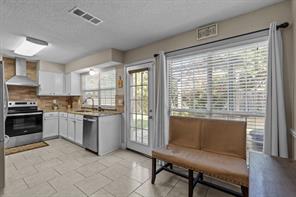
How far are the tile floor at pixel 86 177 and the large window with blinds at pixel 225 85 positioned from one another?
1062 mm

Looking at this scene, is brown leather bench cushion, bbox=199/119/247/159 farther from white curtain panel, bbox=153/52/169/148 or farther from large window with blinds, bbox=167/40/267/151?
white curtain panel, bbox=153/52/169/148

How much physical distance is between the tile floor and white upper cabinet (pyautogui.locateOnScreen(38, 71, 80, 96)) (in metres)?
1.97

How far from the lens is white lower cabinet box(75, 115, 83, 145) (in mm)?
3844

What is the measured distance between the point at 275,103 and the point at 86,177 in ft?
9.34

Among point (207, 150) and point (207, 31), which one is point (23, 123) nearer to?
point (207, 150)

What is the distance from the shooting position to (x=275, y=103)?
1.79 meters

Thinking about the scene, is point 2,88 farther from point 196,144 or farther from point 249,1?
point 249,1

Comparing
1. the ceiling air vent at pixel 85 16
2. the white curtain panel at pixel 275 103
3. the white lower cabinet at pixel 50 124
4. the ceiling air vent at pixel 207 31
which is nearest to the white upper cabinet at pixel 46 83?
the white lower cabinet at pixel 50 124

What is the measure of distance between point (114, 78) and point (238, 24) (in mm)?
2922

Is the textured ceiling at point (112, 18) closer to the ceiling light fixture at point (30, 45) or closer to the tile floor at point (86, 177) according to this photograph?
the ceiling light fixture at point (30, 45)

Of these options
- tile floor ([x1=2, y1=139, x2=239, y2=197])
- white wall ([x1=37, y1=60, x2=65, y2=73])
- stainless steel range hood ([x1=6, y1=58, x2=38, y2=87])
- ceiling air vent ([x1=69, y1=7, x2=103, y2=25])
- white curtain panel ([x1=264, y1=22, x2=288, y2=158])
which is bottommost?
tile floor ([x1=2, y1=139, x2=239, y2=197])

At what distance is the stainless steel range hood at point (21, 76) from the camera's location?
13.5 feet

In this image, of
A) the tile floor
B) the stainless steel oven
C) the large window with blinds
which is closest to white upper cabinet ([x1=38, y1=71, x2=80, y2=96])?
the stainless steel oven

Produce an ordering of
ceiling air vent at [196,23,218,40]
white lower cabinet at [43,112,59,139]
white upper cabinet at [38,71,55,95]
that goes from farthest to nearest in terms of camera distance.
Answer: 1. white upper cabinet at [38,71,55,95]
2. white lower cabinet at [43,112,59,139]
3. ceiling air vent at [196,23,218,40]
